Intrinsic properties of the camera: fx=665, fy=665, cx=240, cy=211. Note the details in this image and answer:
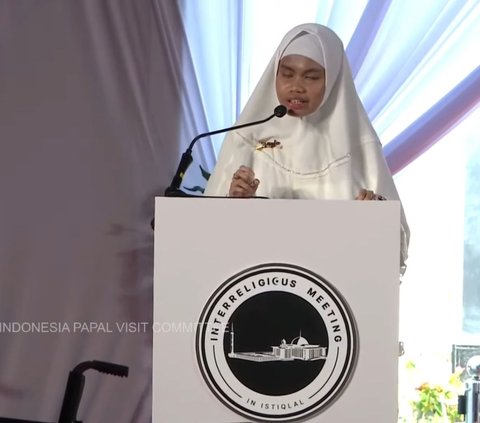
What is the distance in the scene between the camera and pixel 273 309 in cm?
104

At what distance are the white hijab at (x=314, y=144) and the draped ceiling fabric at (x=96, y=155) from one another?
0.40 metres

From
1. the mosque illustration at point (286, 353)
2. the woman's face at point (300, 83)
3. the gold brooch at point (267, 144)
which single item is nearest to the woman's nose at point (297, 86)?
the woman's face at point (300, 83)

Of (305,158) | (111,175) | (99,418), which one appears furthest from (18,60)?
(99,418)

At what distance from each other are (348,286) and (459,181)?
44.4 inches

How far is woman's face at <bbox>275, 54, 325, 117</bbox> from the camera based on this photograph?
1.41m

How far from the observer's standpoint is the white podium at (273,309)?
41.1 inches

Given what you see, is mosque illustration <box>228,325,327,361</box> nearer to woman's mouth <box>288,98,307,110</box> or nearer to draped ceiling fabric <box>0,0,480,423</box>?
woman's mouth <box>288,98,307,110</box>

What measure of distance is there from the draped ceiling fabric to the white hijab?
1.32 feet

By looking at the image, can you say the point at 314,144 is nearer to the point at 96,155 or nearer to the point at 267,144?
the point at 267,144

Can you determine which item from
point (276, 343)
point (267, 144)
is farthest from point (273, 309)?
point (267, 144)

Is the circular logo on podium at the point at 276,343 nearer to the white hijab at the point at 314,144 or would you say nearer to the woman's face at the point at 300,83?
the white hijab at the point at 314,144

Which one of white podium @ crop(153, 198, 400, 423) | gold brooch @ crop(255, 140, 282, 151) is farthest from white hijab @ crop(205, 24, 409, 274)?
white podium @ crop(153, 198, 400, 423)

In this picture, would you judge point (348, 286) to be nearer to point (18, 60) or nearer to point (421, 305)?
point (421, 305)

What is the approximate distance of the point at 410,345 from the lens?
2.04 metres
